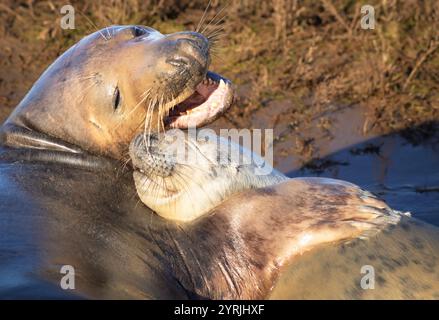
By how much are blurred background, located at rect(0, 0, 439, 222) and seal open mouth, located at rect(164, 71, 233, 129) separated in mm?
1794

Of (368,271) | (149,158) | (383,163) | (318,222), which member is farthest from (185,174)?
(383,163)

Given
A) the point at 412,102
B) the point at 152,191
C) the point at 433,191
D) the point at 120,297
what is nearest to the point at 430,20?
the point at 412,102

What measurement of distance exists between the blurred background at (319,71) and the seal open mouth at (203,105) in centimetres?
179

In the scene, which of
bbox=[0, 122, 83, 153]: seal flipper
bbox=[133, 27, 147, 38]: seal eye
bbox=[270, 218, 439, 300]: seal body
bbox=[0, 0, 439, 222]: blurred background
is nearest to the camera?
bbox=[270, 218, 439, 300]: seal body

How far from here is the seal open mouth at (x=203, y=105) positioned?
16.1 ft

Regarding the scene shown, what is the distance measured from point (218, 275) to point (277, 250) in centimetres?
29

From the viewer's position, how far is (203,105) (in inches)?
195

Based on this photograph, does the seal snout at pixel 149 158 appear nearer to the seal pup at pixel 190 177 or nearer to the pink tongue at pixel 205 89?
the seal pup at pixel 190 177

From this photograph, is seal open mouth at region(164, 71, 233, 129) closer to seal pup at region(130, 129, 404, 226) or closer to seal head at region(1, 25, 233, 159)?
seal head at region(1, 25, 233, 159)

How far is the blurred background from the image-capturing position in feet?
23.4

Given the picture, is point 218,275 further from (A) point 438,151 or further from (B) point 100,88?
(A) point 438,151

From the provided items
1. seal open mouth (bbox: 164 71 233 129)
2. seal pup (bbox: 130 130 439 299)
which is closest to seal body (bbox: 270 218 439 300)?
seal pup (bbox: 130 130 439 299)

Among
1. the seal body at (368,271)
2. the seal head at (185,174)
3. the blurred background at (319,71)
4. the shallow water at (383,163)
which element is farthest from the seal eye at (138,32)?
the shallow water at (383,163)

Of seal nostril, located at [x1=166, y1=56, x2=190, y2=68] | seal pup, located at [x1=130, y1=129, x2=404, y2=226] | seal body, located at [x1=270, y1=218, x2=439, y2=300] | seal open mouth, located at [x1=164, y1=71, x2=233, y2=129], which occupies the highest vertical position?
seal nostril, located at [x1=166, y1=56, x2=190, y2=68]
